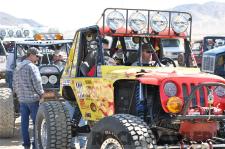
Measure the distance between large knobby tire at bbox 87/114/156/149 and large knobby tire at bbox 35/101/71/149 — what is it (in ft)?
3.77

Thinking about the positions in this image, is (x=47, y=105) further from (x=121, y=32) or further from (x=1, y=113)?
(x=1, y=113)

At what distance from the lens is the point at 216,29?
418ft

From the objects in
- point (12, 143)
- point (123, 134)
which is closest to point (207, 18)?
point (12, 143)

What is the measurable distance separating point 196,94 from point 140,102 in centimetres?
61

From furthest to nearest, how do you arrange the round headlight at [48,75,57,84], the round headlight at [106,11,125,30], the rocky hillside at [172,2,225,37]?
the rocky hillside at [172,2,225,37]
the round headlight at [48,75,57,84]
the round headlight at [106,11,125,30]

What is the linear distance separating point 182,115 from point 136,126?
1.59 feet

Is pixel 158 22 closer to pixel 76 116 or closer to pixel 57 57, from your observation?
pixel 76 116

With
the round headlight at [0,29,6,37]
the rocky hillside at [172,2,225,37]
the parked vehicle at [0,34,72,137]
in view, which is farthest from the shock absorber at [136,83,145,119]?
the rocky hillside at [172,2,225,37]

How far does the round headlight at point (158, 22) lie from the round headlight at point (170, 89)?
1.38 metres

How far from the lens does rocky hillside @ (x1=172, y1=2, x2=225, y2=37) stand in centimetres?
12482

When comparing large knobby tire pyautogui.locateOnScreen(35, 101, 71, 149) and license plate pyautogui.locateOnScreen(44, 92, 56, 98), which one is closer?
large knobby tire pyautogui.locateOnScreen(35, 101, 71, 149)

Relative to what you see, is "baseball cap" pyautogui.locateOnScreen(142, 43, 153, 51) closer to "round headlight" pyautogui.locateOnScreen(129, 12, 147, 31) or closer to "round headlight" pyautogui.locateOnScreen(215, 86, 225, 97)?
"round headlight" pyautogui.locateOnScreen(129, 12, 147, 31)

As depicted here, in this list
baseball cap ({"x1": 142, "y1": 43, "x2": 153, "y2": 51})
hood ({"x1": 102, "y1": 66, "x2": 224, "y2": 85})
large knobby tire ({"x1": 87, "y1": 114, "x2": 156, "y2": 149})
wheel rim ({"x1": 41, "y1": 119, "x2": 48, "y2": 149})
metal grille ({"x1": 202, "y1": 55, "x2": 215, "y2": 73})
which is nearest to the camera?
large knobby tire ({"x1": 87, "y1": 114, "x2": 156, "y2": 149})

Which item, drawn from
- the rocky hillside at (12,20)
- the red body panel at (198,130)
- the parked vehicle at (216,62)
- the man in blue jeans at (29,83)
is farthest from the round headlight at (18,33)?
the rocky hillside at (12,20)
